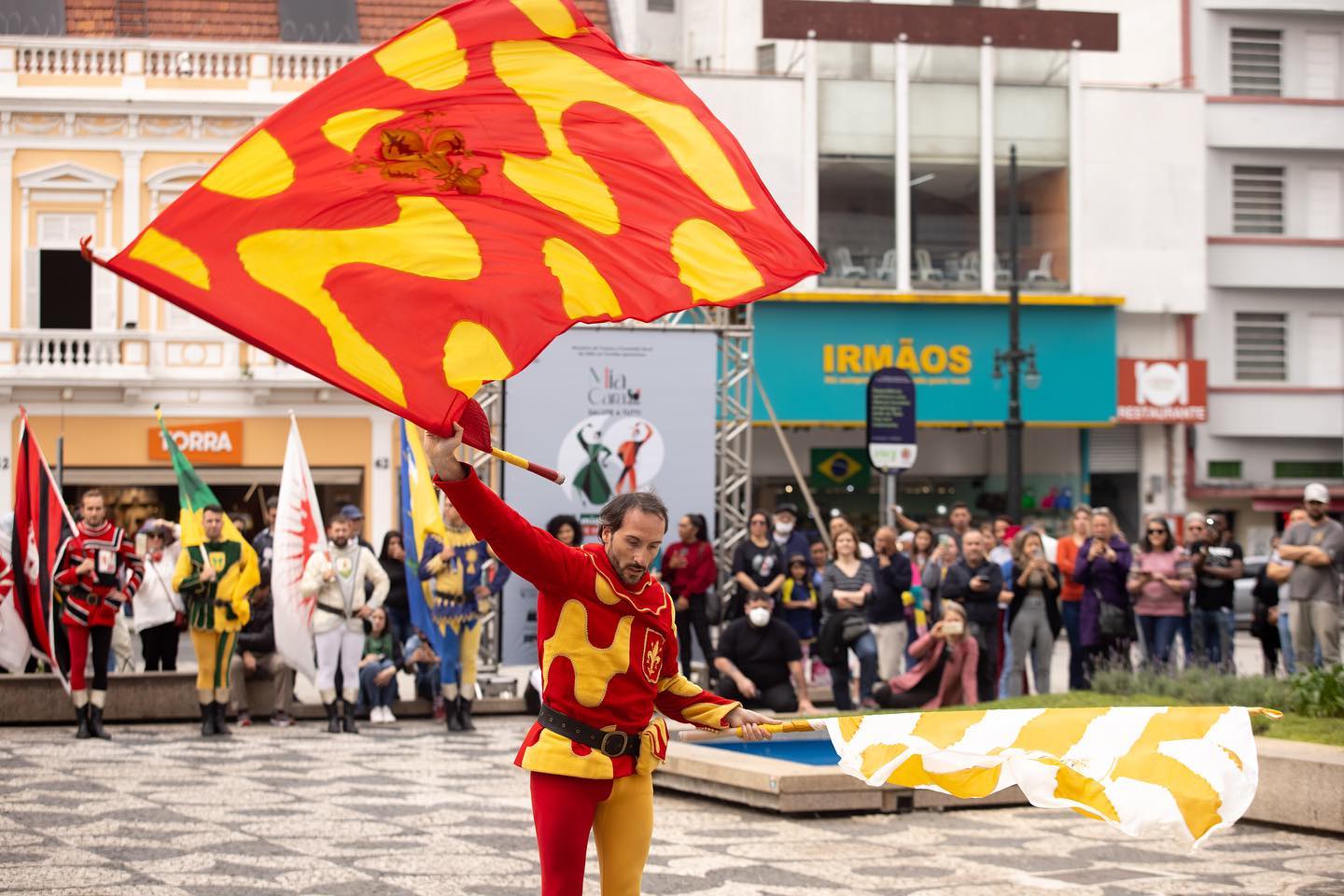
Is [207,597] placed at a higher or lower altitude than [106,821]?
higher

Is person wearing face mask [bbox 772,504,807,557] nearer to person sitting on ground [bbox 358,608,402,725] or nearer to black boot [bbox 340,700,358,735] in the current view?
person sitting on ground [bbox 358,608,402,725]

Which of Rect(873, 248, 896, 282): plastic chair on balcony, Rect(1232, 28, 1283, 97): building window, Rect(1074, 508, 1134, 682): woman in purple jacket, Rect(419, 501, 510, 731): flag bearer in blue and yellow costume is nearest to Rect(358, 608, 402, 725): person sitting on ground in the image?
Rect(419, 501, 510, 731): flag bearer in blue and yellow costume

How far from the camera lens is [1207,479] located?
1566 inches

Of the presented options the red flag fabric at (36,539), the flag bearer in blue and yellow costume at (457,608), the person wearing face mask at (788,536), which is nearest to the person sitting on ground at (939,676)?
the person wearing face mask at (788,536)

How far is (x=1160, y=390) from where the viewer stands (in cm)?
3897

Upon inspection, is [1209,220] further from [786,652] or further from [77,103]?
[786,652]

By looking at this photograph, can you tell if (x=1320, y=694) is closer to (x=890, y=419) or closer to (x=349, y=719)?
(x=349, y=719)

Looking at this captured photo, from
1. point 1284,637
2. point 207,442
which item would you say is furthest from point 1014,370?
point 1284,637

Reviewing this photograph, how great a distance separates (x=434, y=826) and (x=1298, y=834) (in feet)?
15.8

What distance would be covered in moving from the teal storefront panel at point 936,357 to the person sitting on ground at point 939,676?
22243 millimetres

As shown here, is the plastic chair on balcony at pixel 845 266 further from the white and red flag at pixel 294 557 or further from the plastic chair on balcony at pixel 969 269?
the white and red flag at pixel 294 557

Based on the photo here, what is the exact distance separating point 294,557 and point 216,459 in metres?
15.9

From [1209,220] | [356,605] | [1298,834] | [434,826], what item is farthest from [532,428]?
[1209,220]

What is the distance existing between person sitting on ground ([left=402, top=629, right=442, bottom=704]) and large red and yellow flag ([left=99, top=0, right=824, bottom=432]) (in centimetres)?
1108
